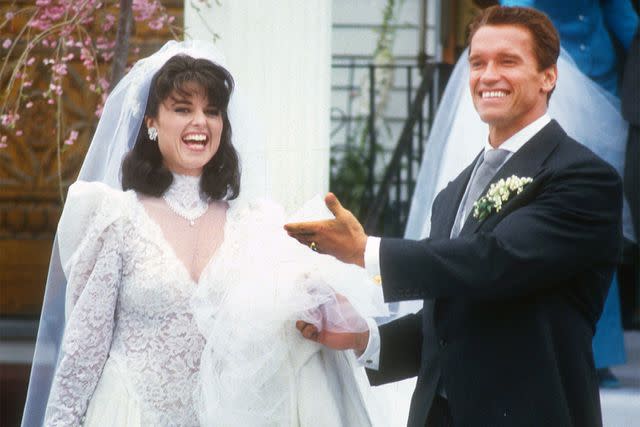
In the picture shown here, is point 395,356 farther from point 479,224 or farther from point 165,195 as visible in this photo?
point 165,195

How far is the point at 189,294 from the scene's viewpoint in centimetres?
393

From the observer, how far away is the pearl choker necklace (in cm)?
409

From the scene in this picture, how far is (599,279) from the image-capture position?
3594 millimetres

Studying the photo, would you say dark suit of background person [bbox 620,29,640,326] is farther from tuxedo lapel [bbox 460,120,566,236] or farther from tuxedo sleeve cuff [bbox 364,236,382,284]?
tuxedo sleeve cuff [bbox 364,236,382,284]

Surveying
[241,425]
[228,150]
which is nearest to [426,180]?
[228,150]

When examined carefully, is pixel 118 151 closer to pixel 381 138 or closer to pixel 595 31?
pixel 595 31

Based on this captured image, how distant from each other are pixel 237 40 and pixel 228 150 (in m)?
1.49

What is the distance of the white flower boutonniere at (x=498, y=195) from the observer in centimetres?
357

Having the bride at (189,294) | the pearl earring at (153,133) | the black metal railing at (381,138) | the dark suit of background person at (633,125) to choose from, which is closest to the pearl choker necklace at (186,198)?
the bride at (189,294)

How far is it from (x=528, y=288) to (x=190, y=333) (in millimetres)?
997

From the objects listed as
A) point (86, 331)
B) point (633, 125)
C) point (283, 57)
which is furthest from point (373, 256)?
point (633, 125)

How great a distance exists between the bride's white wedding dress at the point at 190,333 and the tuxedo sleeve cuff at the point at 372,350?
62mm

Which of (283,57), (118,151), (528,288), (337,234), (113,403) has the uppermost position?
(283,57)

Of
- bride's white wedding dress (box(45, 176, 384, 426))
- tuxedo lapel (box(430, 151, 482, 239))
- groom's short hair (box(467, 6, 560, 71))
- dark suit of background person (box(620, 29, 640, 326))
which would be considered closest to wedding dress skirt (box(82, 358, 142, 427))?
bride's white wedding dress (box(45, 176, 384, 426))
